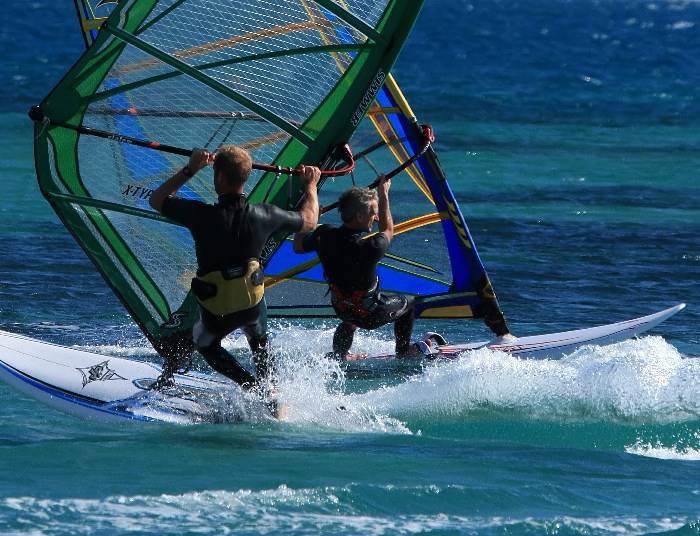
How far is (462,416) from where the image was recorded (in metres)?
7.41

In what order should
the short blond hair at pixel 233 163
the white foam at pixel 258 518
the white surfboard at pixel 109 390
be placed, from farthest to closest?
the white surfboard at pixel 109 390
the short blond hair at pixel 233 163
the white foam at pixel 258 518

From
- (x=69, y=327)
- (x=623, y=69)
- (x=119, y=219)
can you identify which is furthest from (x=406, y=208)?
(x=623, y=69)

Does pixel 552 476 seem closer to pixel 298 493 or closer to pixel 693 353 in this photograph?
pixel 298 493

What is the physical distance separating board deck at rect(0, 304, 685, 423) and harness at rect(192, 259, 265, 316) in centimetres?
72

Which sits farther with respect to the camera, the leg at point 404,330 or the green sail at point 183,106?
the leg at point 404,330

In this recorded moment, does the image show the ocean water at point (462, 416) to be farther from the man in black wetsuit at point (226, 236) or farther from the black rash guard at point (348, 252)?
the man in black wetsuit at point (226, 236)

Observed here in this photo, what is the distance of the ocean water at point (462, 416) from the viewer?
5.68m

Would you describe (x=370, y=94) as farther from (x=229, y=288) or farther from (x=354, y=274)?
(x=229, y=288)

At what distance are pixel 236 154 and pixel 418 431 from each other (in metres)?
2.00

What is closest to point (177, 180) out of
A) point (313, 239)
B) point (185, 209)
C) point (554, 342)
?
point (185, 209)

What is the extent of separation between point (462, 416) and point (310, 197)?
168 cm

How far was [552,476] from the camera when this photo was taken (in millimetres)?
6195

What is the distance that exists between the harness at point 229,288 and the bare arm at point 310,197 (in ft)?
1.21

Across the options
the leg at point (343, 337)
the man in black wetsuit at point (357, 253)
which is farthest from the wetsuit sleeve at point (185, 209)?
the leg at point (343, 337)
